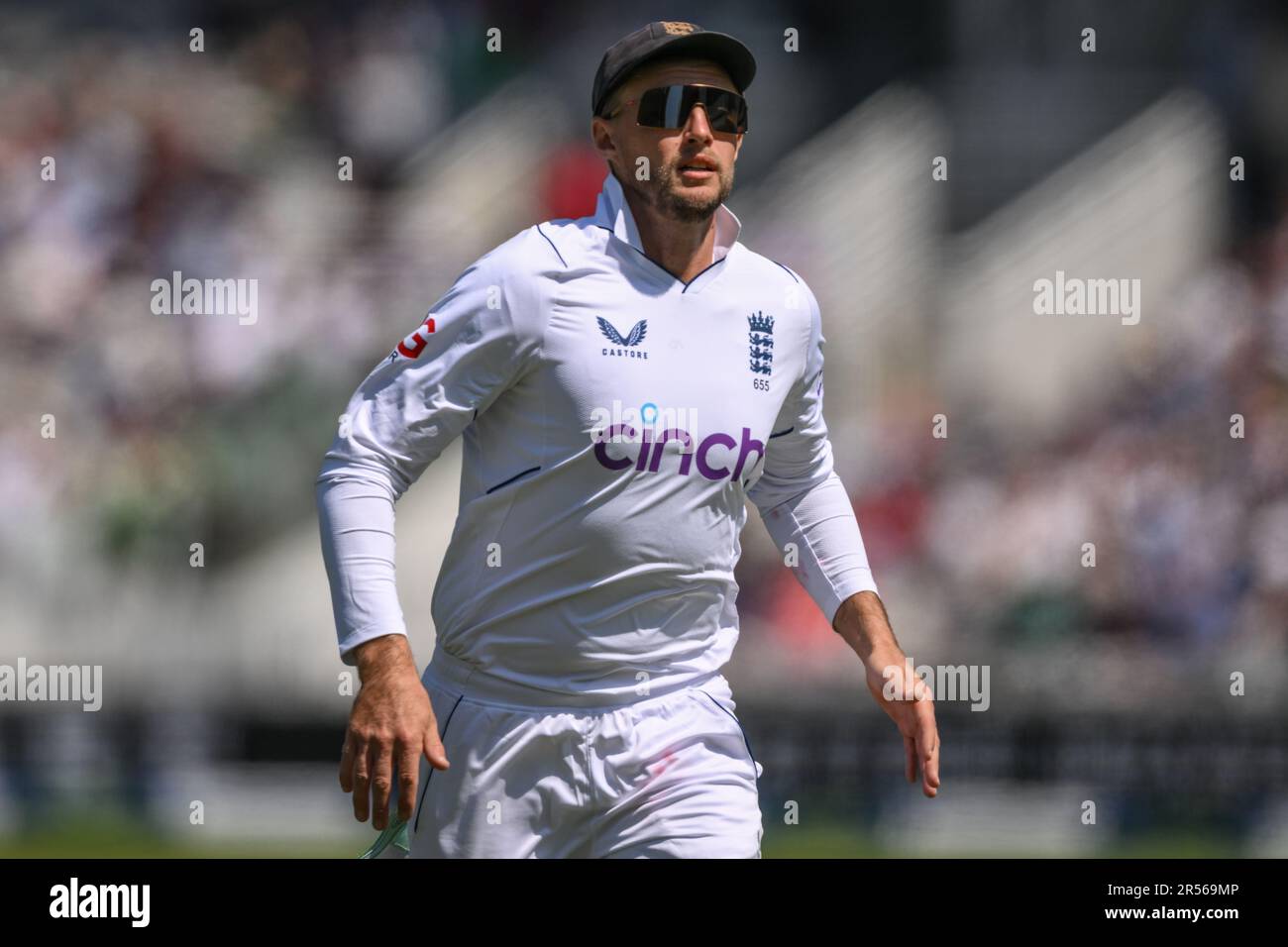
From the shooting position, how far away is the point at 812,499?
372 cm

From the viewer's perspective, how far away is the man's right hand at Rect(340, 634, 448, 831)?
110 inches

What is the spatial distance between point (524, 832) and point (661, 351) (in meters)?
0.99

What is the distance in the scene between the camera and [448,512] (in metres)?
9.72

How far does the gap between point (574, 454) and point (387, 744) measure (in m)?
0.72

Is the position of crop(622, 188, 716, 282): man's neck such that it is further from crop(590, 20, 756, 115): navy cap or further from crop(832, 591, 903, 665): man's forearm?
crop(832, 591, 903, 665): man's forearm

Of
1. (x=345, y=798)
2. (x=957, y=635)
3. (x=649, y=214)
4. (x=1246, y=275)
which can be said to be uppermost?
(x=1246, y=275)

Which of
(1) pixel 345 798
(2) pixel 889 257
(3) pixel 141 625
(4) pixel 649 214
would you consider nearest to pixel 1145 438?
(2) pixel 889 257

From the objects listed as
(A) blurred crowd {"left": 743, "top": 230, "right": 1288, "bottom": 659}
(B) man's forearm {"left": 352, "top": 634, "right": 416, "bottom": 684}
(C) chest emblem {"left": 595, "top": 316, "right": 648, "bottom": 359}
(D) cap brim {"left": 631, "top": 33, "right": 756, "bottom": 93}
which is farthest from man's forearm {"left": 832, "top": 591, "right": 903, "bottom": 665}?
(A) blurred crowd {"left": 743, "top": 230, "right": 1288, "bottom": 659}

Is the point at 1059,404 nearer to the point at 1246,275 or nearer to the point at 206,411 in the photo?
the point at 1246,275

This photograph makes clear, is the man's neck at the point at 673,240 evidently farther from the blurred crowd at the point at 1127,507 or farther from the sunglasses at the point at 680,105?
the blurred crowd at the point at 1127,507

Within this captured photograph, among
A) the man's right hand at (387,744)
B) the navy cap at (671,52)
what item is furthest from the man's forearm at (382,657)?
the navy cap at (671,52)

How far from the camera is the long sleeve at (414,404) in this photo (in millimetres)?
3100

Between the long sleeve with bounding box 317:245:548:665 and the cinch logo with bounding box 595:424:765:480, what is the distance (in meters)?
0.23

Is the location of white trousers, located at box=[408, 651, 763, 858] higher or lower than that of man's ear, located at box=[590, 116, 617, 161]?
lower
